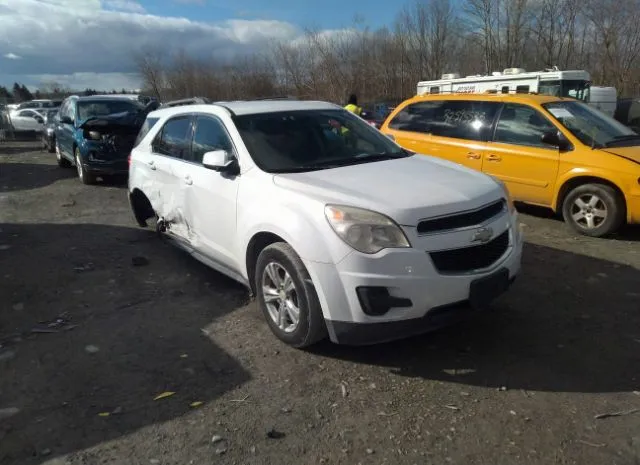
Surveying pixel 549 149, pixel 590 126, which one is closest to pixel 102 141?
pixel 549 149

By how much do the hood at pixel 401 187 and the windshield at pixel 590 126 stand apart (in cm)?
353

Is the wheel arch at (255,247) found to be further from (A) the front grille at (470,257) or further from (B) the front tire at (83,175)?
(B) the front tire at (83,175)

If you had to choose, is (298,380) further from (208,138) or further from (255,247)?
(208,138)

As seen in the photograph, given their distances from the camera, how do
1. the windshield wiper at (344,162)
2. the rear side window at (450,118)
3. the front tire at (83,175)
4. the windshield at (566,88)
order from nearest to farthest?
the windshield wiper at (344,162) → the rear side window at (450,118) → the front tire at (83,175) → the windshield at (566,88)

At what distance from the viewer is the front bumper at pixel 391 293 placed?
3137mm

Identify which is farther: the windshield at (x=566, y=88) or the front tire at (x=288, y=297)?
the windshield at (x=566, y=88)

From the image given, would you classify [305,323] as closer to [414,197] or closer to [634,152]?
[414,197]

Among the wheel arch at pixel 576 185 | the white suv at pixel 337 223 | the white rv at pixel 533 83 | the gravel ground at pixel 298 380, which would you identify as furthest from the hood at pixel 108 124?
the white rv at pixel 533 83

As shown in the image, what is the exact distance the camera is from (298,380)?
3.40 metres

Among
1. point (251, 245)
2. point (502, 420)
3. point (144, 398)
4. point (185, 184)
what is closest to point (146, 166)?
point (185, 184)

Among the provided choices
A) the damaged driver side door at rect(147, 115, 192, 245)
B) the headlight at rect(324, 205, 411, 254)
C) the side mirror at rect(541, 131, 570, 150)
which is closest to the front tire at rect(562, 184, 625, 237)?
the side mirror at rect(541, 131, 570, 150)

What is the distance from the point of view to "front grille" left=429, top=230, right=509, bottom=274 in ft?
10.6

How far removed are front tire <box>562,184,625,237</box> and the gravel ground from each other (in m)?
1.01

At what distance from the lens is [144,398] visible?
3.25 m
